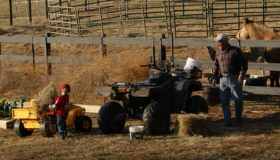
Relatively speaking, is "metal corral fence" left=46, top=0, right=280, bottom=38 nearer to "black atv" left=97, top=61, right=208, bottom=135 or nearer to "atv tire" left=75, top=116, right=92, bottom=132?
"black atv" left=97, top=61, right=208, bottom=135

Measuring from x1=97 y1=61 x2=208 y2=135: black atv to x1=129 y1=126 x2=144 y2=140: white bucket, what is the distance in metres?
0.24

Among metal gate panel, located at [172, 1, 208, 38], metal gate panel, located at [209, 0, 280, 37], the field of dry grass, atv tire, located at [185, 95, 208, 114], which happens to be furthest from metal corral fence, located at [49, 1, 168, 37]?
atv tire, located at [185, 95, 208, 114]

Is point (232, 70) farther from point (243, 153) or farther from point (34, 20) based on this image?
point (34, 20)

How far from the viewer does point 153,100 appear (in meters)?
8.91

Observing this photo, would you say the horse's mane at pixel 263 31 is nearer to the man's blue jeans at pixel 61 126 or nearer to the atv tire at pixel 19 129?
the man's blue jeans at pixel 61 126

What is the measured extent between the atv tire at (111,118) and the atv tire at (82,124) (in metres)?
0.51

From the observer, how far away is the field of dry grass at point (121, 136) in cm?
700

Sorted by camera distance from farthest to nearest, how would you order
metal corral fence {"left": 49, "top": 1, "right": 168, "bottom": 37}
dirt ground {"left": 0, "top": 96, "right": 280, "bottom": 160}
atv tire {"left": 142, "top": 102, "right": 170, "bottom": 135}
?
metal corral fence {"left": 49, "top": 1, "right": 168, "bottom": 37}, atv tire {"left": 142, "top": 102, "right": 170, "bottom": 135}, dirt ground {"left": 0, "top": 96, "right": 280, "bottom": 160}

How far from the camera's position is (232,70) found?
8.98 meters

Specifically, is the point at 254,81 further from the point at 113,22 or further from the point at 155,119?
the point at 113,22

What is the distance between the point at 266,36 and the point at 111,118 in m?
6.75

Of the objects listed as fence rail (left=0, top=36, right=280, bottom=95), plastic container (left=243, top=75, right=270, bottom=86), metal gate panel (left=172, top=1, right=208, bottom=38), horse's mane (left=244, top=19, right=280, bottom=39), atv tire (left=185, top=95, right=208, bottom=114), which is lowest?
atv tire (left=185, top=95, right=208, bottom=114)

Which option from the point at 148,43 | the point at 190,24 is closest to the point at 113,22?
the point at 190,24

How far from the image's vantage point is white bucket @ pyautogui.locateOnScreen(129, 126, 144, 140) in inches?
312
